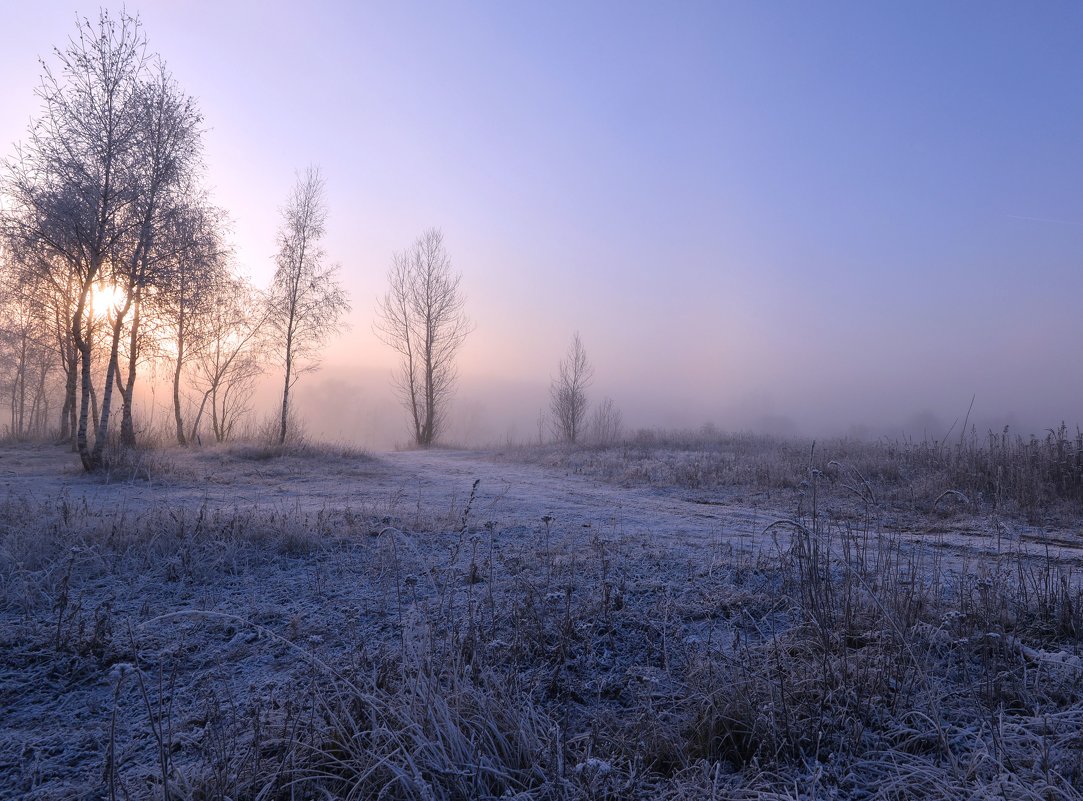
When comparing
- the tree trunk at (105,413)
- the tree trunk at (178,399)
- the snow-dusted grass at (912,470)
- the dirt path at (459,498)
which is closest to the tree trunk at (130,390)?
the dirt path at (459,498)

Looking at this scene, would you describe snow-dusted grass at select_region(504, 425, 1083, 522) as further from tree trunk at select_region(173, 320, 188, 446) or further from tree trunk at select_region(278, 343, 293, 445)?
tree trunk at select_region(173, 320, 188, 446)

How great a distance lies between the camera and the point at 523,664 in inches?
127

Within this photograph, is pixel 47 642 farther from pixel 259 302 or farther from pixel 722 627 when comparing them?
pixel 259 302

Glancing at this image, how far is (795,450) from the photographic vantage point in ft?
49.7

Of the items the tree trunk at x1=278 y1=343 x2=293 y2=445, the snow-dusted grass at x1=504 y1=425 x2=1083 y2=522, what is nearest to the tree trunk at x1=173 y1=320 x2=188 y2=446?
the tree trunk at x1=278 y1=343 x2=293 y2=445

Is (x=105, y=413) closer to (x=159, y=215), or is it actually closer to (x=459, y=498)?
(x=159, y=215)

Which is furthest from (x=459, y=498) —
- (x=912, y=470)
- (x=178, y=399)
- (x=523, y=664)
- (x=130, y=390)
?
(x=178, y=399)

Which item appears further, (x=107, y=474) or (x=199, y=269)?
(x=199, y=269)

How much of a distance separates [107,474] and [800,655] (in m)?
12.6

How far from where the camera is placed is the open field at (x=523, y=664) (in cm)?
225

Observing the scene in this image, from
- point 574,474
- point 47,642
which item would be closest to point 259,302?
point 574,474

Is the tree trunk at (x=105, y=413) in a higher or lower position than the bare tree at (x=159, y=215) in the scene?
lower

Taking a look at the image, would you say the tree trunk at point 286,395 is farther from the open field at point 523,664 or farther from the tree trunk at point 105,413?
the open field at point 523,664

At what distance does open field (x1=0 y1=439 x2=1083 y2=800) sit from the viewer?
7.38 ft
